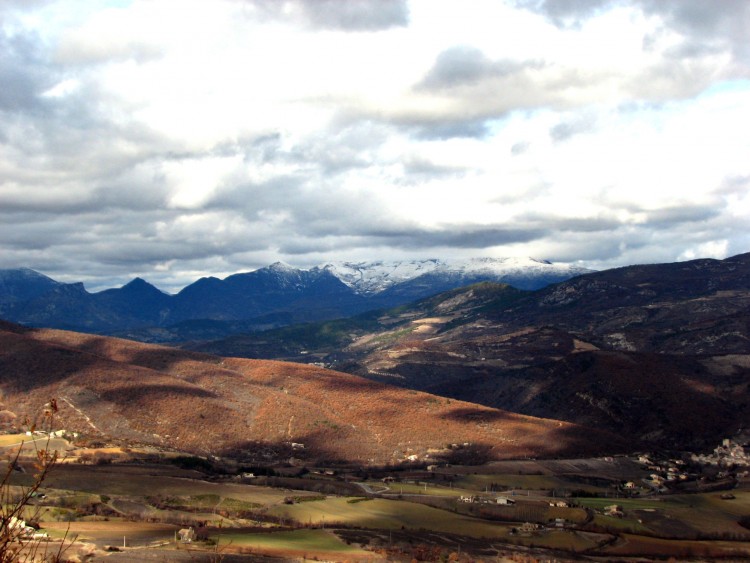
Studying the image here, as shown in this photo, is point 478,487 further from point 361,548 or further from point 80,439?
point 80,439

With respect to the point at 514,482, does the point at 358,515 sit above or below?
above

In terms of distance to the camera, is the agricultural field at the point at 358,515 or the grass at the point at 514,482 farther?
the grass at the point at 514,482

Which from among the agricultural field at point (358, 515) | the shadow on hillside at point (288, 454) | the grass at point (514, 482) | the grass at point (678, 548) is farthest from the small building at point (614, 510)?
the shadow on hillside at point (288, 454)

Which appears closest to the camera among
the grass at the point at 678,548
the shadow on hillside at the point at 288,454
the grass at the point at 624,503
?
the grass at the point at 678,548

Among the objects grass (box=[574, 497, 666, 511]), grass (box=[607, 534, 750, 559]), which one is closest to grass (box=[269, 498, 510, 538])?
grass (box=[607, 534, 750, 559])

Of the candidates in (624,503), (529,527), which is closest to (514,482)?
(624,503)

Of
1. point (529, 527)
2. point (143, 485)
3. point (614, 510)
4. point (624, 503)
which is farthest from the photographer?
point (624, 503)

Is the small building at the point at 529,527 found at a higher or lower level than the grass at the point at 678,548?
higher

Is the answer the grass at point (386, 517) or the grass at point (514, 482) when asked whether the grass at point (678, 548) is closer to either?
the grass at point (386, 517)

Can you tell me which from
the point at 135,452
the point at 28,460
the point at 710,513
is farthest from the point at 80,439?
the point at 710,513

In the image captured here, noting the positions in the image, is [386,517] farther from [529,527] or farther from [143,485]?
[143,485]

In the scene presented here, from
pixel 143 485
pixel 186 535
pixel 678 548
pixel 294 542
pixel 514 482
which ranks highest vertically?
pixel 186 535
